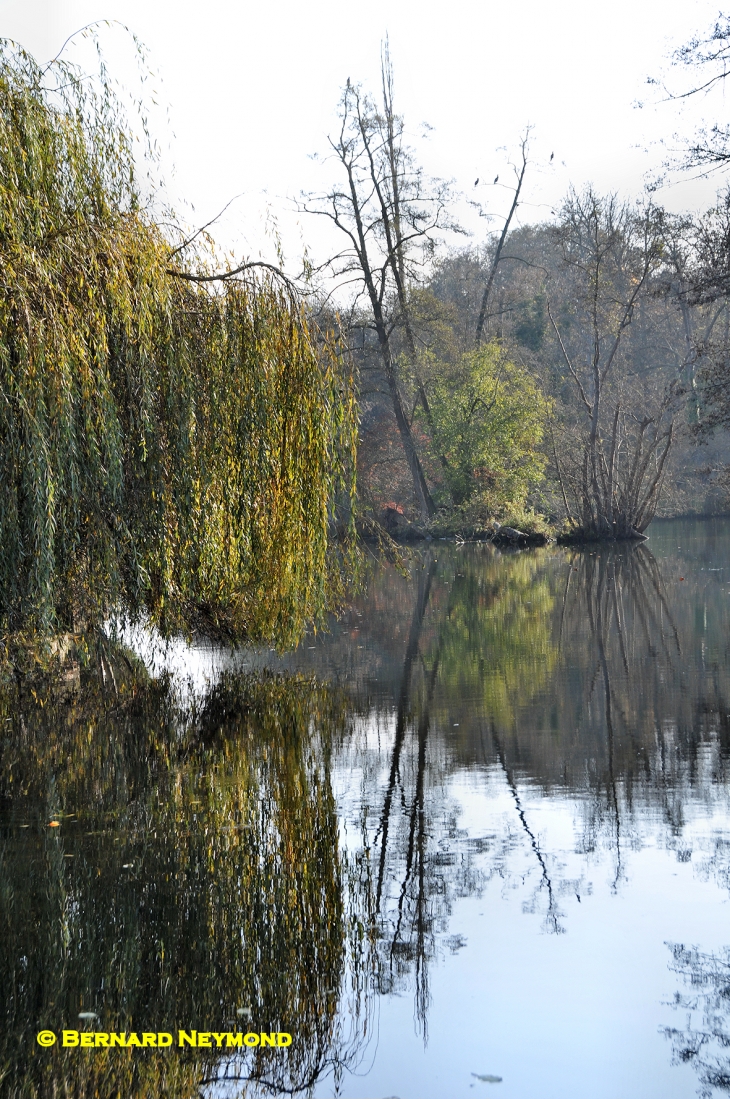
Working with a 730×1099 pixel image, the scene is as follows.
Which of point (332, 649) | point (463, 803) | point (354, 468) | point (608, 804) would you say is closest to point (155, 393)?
point (354, 468)

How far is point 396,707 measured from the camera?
1009 centimetres

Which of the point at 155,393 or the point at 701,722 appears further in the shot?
the point at 701,722

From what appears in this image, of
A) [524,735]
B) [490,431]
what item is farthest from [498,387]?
[524,735]

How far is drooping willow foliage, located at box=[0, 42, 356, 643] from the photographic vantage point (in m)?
6.47

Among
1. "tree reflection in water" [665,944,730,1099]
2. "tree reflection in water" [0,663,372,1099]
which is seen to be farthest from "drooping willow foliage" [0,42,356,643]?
"tree reflection in water" [665,944,730,1099]

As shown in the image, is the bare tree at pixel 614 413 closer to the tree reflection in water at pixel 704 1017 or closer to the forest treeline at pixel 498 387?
the forest treeline at pixel 498 387

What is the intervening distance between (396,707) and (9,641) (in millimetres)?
3728

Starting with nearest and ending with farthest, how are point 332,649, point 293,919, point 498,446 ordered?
1. point 293,919
2. point 332,649
3. point 498,446

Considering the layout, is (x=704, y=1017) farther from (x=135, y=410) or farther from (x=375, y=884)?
(x=135, y=410)

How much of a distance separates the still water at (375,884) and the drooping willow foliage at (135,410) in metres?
1.30

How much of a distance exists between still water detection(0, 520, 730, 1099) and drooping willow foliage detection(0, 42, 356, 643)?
1.30 m

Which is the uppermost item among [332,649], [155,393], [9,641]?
[155,393]

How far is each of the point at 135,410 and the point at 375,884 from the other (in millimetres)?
3621

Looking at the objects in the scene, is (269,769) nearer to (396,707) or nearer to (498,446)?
(396,707)
